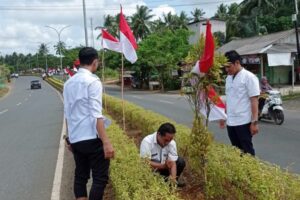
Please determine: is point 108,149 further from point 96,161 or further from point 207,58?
point 207,58

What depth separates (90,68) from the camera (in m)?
4.58

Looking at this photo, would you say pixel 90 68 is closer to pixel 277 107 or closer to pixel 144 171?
pixel 144 171

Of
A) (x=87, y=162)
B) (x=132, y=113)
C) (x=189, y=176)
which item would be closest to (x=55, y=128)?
(x=132, y=113)

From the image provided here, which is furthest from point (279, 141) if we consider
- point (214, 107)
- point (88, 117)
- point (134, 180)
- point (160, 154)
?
point (88, 117)

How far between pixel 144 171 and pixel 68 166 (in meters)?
4.12

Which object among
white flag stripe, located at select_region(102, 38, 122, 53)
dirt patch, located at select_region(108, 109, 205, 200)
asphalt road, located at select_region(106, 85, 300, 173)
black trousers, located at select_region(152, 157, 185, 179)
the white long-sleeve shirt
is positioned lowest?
asphalt road, located at select_region(106, 85, 300, 173)

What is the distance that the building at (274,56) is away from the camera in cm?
3005

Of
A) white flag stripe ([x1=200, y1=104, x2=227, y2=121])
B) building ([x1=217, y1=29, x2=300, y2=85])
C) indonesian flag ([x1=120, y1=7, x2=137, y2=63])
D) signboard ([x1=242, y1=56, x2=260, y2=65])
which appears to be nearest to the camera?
white flag stripe ([x1=200, y1=104, x2=227, y2=121])

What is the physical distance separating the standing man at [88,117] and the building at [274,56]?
2626 cm

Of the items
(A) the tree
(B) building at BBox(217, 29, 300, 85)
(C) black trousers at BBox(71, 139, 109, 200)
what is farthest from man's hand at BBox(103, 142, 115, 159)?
(A) the tree

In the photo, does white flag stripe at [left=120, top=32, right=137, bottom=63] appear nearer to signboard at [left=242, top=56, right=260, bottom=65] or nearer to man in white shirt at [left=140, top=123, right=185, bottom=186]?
man in white shirt at [left=140, top=123, right=185, bottom=186]

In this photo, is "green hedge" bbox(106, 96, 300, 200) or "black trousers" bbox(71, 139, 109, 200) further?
"black trousers" bbox(71, 139, 109, 200)

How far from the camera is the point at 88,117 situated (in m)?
4.54

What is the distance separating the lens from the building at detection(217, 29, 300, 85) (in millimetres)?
30047
